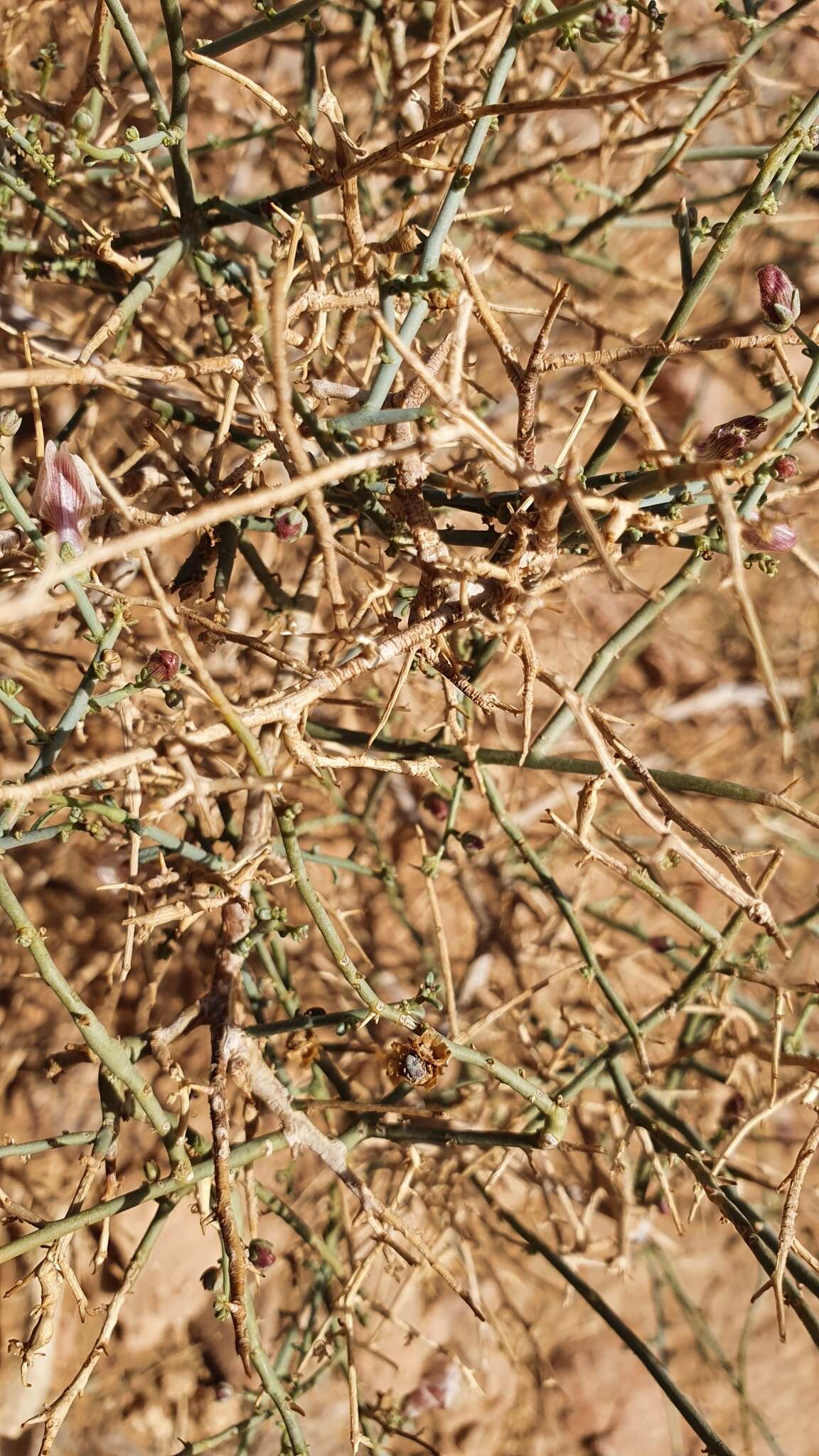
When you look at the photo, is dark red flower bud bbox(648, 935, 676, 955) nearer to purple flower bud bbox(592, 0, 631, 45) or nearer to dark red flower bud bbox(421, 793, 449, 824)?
dark red flower bud bbox(421, 793, 449, 824)

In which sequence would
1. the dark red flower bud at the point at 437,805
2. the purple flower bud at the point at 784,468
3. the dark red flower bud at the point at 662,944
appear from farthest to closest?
the dark red flower bud at the point at 437,805 → the dark red flower bud at the point at 662,944 → the purple flower bud at the point at 784,468

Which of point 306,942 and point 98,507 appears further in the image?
point 306,942

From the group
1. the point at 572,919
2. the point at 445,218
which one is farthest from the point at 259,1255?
the point at 445,218

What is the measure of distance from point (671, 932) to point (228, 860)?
3.04 feet

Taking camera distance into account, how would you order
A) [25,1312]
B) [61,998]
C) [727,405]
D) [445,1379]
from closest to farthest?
[61,998] → [25,1312] → [445,1379] → [727,405]

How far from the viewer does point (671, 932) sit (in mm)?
1715

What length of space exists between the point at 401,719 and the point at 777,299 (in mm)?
863

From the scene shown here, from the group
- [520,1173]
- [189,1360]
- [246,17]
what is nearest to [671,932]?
[520,1173]

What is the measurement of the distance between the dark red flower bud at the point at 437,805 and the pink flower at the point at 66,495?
811 mm

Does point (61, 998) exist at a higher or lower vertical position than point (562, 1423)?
higher

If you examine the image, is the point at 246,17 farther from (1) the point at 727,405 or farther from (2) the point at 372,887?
(2) the point at 372,887

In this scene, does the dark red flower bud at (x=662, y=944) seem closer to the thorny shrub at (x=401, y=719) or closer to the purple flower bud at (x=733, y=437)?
the thorny shrub at (x=401, y=719)

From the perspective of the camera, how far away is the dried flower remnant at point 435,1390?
153 cm

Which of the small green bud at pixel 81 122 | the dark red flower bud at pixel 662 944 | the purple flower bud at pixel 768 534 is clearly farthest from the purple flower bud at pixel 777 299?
the dark red flower bud at pixel 662 944
